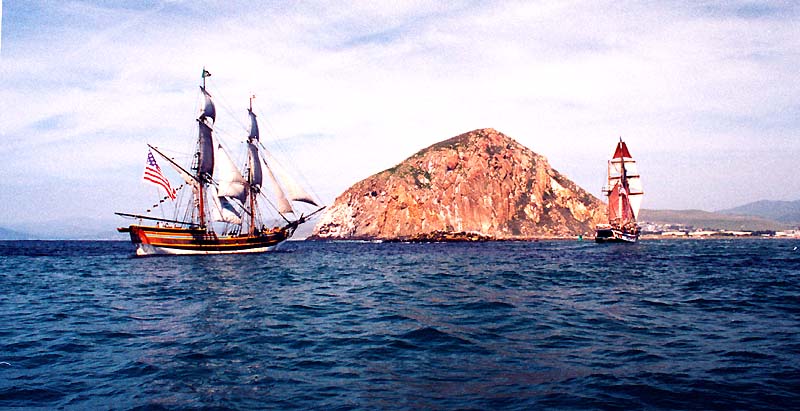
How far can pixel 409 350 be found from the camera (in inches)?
494

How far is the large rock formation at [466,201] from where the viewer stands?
16912 centimetres

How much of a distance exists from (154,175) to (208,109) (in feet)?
65.3

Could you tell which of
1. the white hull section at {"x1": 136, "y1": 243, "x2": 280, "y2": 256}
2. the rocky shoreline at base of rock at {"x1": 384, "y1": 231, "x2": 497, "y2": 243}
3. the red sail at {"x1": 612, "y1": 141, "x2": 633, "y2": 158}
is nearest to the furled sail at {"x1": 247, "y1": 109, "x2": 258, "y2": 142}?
the white hull section at {"x1": 136, "y1": 243, "x2": 280, "y2": 256}

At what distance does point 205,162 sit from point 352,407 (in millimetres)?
72060

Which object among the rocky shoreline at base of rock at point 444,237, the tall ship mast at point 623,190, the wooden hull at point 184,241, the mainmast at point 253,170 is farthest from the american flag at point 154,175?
the tall ship mast at point 623,190

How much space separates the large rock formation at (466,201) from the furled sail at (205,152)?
91.2m

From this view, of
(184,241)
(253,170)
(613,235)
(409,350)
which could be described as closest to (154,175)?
(184,241)

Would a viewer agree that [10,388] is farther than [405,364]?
No

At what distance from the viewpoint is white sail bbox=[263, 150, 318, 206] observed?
8075cm

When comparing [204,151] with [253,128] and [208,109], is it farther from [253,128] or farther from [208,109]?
[253,128]

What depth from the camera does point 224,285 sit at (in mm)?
29859

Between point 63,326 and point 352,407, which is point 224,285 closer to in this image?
point 63,326

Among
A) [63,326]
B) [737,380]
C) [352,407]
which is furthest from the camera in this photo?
[63,326]

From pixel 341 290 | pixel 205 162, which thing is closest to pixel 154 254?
pixel 205 162
